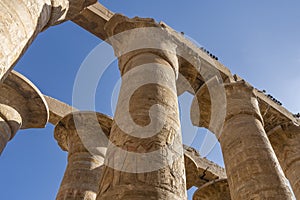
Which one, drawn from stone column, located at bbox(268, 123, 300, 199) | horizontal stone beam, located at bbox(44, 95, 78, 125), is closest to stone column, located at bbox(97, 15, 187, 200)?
horizontal stone beam, located at bbox(44, 95, 78, 125)

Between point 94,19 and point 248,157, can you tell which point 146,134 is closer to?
point 248,157

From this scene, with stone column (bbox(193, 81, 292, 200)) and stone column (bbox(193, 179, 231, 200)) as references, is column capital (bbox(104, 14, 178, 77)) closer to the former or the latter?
stone column (bbox(193, 81, 292, 200))

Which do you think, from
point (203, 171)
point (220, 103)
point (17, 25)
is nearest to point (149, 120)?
point (17, 25)

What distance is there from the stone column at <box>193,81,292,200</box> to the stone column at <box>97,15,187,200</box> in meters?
3.11

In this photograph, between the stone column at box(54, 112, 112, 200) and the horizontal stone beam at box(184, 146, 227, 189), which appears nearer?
the stone column at box(54, 112, 112, 200)

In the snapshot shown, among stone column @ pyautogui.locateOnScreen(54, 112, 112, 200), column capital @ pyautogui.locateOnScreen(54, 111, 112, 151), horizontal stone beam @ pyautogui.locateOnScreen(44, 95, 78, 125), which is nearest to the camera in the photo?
stone column @ pyautogui.locateOnScreen(54, 112, 112, 200)

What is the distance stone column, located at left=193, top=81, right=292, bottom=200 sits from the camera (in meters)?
7.98

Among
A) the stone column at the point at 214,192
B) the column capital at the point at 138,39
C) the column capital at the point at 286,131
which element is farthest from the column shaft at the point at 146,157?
the column capital at the point at 286,131

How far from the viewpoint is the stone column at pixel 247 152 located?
7984 millimetres

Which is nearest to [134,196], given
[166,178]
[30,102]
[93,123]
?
[166,178]

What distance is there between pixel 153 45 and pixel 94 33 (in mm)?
3915

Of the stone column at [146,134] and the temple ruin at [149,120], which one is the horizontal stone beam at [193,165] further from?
the stone column at [146,134]

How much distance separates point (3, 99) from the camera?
8312mm

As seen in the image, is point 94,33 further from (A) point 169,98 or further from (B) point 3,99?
(A) point 169,98
